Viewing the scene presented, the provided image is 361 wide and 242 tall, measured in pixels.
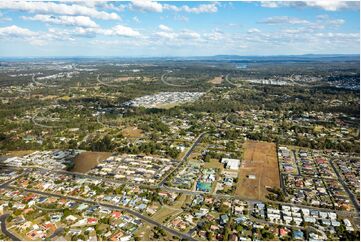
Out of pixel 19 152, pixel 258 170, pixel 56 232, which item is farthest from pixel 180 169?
pixel 19 152

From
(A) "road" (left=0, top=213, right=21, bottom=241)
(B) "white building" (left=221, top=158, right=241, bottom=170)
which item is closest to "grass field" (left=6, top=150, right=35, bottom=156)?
(A) "road" (left=0, top=213, right=21, bottom=241)

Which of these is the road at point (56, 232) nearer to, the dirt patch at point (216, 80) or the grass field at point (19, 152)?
the grass field at point (19, 152)

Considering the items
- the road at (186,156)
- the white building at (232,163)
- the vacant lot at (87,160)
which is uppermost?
the white building at (232,163)

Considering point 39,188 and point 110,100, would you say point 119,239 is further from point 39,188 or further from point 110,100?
point 110,100

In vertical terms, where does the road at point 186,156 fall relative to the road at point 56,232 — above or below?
above

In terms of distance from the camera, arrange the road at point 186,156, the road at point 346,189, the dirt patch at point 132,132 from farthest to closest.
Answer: the dirt patch at point 132,132, the road at point 186,156, the road at point 346,189

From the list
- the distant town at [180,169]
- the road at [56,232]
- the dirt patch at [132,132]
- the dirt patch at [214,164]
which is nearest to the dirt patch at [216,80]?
the distant town at [180,169]

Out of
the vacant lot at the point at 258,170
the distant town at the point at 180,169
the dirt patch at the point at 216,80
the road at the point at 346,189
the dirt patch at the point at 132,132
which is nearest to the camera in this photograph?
the distant town at the point at 180,169

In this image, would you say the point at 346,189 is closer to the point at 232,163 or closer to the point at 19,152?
the point at 232,163

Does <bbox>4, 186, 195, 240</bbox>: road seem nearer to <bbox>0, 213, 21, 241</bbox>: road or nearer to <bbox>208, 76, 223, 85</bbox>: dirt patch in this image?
<bbox>0, 213, 21, 241</bbox>: road
